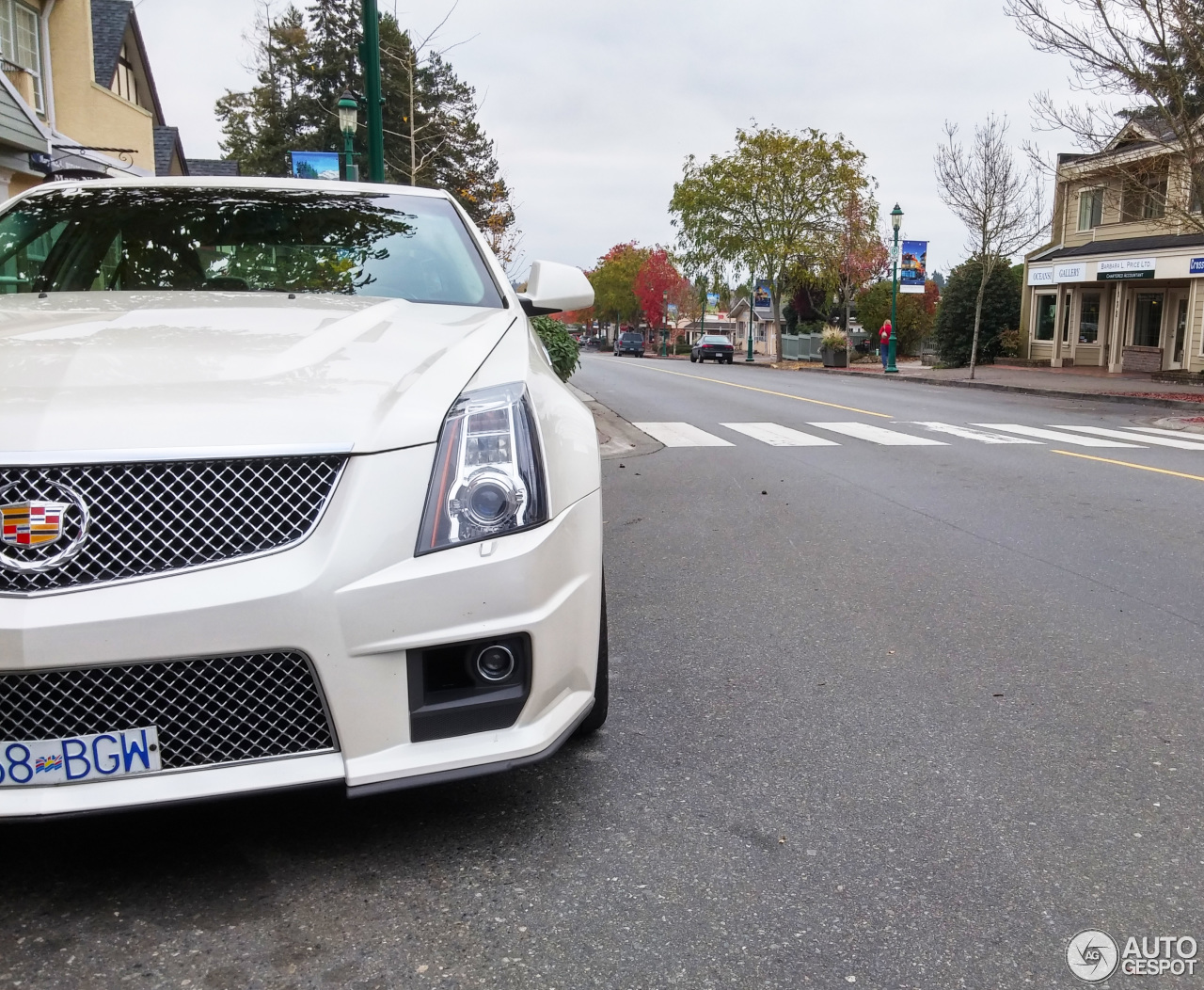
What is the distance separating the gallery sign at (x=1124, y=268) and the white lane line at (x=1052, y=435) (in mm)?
18808

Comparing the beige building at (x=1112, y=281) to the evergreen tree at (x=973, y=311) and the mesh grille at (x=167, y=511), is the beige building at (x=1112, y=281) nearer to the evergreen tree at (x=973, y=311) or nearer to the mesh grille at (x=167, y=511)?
the evergreen tree at (x=973, y=311)

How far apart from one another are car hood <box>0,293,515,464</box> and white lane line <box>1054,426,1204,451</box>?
452 inches

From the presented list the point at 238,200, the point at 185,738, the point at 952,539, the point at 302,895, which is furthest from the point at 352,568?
the point at 952,539

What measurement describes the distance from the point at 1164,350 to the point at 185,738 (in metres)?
34.9

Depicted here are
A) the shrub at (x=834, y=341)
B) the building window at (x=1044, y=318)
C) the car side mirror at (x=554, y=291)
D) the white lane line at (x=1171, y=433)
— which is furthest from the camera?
the shrub at (x=834, y=341)

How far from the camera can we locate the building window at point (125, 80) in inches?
1064

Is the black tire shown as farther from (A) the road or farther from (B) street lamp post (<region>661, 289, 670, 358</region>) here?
(B) street lamp post (<region>661, 289, 670, 358</region>)

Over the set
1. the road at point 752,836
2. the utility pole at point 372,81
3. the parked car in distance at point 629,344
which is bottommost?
the parked car in distance at point 629,344

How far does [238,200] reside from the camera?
4.26 metres

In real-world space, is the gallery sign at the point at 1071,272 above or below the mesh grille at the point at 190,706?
above

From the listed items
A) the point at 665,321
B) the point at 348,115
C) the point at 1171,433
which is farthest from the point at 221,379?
the point at 665,321

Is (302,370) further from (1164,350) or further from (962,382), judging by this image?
(1164,350)

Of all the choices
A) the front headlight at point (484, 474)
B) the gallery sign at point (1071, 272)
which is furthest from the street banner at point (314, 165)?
the gallery sign at point (1071, 272)

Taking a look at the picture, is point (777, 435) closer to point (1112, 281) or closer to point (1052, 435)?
point (1052, 435)
